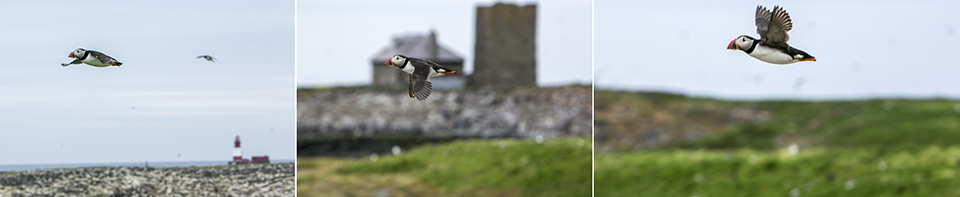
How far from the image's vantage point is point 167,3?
3883 mm

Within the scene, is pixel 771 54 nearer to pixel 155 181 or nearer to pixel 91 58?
pixel 91 58

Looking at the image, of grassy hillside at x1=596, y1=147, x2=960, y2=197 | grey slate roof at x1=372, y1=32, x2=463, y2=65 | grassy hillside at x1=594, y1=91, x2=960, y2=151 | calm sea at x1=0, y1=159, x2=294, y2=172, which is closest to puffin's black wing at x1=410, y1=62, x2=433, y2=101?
calm sea at x1=0, y1=159, x2=294, y2=172

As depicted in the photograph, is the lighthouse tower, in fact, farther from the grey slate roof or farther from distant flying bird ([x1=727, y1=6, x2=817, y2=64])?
distant flying bird ([x1=727, y1=6, x2=817, y2=64])

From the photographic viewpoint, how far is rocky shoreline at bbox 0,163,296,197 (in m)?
3.70

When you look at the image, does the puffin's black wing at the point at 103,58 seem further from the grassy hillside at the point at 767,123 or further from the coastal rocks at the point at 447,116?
the grassy hillside at the point at 767,123

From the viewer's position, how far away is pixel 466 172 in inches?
209

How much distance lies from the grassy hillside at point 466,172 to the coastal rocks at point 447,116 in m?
0.11

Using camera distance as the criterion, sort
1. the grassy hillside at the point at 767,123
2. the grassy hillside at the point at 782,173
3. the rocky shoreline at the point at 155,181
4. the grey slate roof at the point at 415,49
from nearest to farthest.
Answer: the rocky shoreline at the point at 155,181 < the grassy hillside at the point at 782,173 < the grassy hillside at the point at 767,123 < the grey slate roof at the point at 415,49

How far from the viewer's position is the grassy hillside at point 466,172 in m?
5.27

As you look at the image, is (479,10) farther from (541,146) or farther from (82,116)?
(82,116)

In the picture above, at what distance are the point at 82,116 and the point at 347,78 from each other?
1.81m

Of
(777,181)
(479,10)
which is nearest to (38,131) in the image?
(479,10)

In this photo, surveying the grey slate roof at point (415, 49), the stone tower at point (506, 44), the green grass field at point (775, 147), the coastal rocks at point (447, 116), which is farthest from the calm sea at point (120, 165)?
the green grass field at point (775, 147)

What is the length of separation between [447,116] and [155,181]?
2.13 meters
